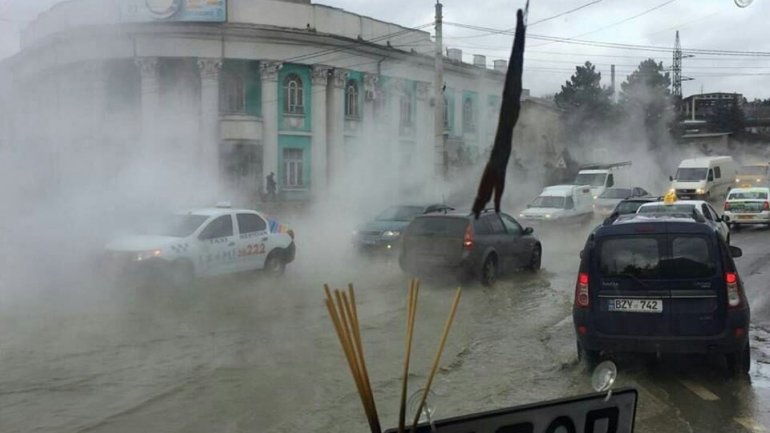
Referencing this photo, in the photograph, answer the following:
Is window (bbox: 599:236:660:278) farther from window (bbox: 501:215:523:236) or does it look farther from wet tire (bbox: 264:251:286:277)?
wet tire (bbox: 264:251:286:277)

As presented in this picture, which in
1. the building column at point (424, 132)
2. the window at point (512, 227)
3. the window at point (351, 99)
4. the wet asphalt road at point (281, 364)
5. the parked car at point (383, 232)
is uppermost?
the window at point (351, 99)

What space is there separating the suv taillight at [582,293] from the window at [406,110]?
78.4 ft

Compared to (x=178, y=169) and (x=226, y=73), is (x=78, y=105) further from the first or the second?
(x=226, y=73)

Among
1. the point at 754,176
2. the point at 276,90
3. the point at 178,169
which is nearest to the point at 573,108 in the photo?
the point at 754,176

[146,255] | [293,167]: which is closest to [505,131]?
[146,255]

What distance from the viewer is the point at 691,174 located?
33344 millimetres

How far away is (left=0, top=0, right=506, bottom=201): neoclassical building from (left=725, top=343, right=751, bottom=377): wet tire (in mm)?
14178

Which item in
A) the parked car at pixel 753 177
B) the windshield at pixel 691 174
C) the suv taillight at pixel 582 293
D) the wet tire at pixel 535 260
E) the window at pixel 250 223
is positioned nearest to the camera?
the suv taillight at pixel 582 293

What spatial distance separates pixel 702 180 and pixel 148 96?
2405 centimetres

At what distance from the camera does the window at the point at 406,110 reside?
100 ft

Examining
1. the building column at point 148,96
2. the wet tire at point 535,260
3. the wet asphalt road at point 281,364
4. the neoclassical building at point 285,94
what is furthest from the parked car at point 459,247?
the building column at point 148,96

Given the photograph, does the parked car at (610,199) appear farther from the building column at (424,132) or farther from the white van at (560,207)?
the building column at (424,132)

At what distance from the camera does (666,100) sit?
4562cm

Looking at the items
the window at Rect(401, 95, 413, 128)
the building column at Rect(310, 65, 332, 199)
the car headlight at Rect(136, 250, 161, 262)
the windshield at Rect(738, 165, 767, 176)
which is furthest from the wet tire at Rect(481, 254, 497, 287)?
the windshield at Rect(738, 165, 767, 176)
